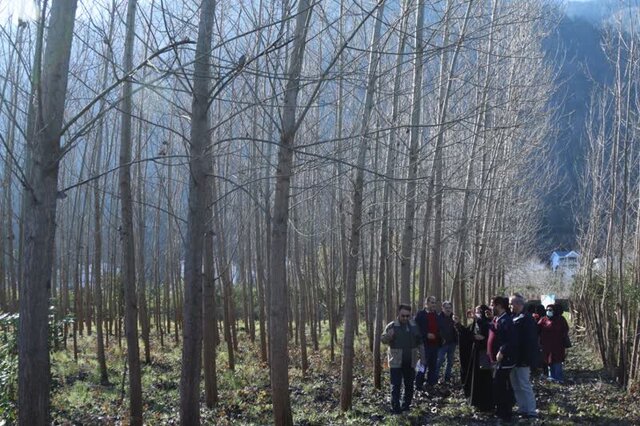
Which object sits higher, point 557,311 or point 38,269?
point 38,269

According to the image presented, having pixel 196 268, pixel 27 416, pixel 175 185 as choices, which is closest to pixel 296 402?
pixel 196 268

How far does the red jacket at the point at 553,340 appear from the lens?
11.9 metres

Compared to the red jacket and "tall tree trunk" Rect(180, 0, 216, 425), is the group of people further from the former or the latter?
"tall tree trunk" Rect(180, 0, 216, 425)

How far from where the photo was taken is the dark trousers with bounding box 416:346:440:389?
10.8 metres

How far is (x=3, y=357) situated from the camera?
7672 mm

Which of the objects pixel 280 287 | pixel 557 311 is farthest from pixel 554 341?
pixel 280 287

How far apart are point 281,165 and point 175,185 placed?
14.8 meters

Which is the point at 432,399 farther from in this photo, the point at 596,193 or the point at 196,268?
the point at 596,193

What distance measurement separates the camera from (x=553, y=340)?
1195 cm

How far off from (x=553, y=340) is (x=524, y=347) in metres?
4.31

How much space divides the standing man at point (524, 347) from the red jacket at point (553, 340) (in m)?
3.95

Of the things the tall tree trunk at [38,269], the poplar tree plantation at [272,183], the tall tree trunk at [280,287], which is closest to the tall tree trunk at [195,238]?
the poplar tree plantation at [272,183]

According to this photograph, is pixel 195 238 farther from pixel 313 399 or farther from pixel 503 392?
pixel 313 399

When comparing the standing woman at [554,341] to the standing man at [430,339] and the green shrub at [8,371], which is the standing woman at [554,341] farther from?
the green shrub at [8,371]
